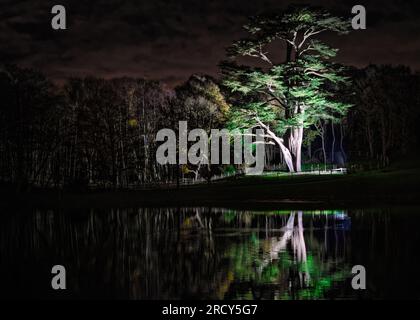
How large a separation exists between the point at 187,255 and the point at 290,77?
1455 inches

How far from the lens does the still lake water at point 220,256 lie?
1394 cm

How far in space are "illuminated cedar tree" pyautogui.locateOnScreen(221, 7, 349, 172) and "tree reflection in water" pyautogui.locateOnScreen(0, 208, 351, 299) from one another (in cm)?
2356

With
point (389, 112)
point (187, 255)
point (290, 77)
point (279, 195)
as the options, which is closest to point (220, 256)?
point (187, 255)

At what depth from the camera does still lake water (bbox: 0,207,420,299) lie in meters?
13.9

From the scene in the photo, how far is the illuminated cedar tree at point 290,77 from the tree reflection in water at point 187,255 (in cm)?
2356

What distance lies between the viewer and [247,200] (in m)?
41.8

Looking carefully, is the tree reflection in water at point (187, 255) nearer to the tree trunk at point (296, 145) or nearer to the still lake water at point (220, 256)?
the still lake water at point (220, 256)

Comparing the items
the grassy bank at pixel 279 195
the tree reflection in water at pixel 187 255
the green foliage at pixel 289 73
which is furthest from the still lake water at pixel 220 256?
the green foliage at pixel 289 73

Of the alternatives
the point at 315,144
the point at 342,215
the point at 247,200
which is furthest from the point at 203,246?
the point at 315,144

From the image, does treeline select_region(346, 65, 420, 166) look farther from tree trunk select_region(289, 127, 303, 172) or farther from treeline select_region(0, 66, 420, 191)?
tree trunk select_region(289, 127, 303, 172)

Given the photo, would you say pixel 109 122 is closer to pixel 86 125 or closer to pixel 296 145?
pixel 86 125

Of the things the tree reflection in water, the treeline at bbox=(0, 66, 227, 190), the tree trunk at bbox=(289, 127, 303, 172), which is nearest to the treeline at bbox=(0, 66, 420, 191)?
the treeline at bbox=(0, 66, 227, 190)

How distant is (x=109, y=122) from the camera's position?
190 feet
